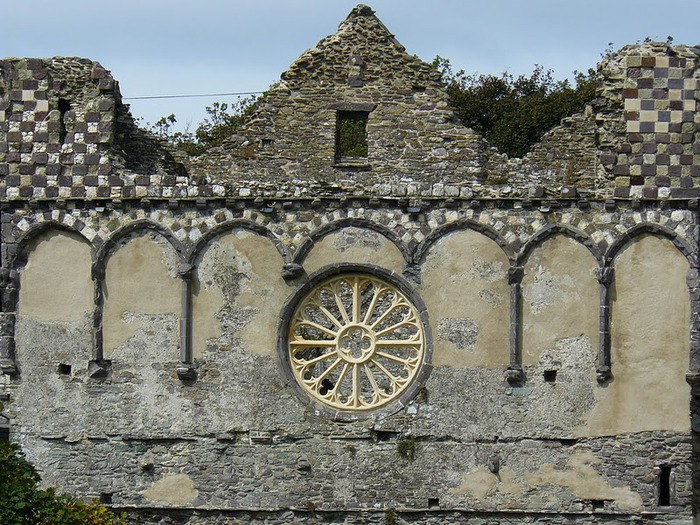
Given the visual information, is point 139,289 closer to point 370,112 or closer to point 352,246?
point 352,246

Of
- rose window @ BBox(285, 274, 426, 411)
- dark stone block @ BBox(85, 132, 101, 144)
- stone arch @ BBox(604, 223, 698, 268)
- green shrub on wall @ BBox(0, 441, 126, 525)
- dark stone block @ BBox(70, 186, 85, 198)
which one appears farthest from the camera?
dark stone block @ BBox(85, 132, 101, 144)

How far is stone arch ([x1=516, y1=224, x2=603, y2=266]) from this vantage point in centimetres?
1902

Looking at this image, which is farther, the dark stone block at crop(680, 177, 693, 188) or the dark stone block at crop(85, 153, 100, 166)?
the dark stone block at crop(85, 153, 100, 166)

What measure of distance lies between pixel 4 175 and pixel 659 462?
9.36m

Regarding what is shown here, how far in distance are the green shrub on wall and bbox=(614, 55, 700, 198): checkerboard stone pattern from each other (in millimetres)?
7812

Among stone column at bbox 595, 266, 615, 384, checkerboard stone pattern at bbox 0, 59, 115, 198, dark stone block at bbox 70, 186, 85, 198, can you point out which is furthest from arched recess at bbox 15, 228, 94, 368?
stone column at bbox 595, 266, 615, 384

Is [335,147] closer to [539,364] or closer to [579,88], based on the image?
[539,364]

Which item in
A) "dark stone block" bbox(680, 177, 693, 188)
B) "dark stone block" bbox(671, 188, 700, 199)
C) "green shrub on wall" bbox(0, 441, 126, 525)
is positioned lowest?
"green shrub on wall" bbox(0, 441, 126, 525)

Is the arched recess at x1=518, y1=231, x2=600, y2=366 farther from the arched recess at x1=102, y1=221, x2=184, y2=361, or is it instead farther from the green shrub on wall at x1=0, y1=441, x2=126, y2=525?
the green shrub on wall at x1=0, y1=441, x2=126, y2=525

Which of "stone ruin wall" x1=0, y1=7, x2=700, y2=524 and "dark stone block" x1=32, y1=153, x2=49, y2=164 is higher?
"dark stone block" x1=32, y1=153, x2=49, y2=164

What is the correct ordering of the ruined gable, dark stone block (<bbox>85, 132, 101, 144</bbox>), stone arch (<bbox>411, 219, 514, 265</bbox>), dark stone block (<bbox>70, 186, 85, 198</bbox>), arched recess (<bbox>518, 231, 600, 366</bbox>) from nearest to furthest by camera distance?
arched recess (<bbox>518, 231, 600, 366</bbox>) < stone arch (<bbox>411, 219, 514, 265</bbox>) < dark stone block (<bbox>70, 186, 85, 198</bbox>) < dark stone block (<bbox>85, 132, 101, 144</bbox>) < the ruined gable

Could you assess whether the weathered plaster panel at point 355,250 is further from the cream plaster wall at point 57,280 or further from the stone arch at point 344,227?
the cream plaster wall at point 57,280

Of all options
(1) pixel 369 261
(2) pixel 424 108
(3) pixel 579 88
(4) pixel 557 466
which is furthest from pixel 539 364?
(3) pixel 579 88

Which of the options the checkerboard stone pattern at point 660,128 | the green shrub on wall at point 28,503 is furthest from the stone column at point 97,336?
the checkerboard stone pattern at point 660,128
